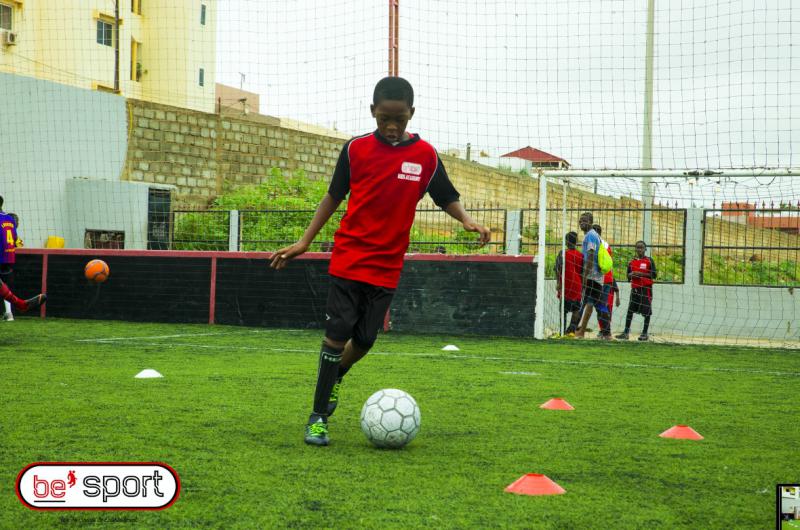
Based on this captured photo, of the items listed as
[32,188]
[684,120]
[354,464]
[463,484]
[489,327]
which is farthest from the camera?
[32,188]

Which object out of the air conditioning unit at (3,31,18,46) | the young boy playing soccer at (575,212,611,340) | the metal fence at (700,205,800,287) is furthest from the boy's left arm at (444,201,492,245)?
the air conditioning unit at (3,31,18,46)

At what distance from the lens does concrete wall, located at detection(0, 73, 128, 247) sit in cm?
1747

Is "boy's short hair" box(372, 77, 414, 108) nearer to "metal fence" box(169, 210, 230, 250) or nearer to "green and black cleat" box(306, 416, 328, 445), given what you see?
"green and black cleat" box(306, 416, 328, 445)

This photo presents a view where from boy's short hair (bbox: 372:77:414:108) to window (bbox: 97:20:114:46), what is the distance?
34.1 metres

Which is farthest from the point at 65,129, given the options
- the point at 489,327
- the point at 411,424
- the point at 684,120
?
the point at 411,424

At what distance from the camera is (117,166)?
64.6ft

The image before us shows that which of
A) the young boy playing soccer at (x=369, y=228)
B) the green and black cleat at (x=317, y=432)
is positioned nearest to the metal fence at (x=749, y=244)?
the young boy playing soccer at (x=369, y=228)

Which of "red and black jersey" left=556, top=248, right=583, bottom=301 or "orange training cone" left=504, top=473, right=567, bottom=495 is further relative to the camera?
"red and black jersey" left=556, top=248, right=583, bottom=301

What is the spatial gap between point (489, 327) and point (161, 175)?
10388mm

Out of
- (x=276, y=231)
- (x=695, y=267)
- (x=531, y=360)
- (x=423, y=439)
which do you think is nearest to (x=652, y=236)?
(x=695, y=267)

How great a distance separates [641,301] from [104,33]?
27.7 meters

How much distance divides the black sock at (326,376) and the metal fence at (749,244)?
1181 cm

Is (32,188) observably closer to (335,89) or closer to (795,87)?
(335,89)

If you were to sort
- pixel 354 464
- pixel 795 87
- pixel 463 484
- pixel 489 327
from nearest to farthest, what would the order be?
Result: pixel 463 484 → pixel 354 464 → pixel 795 87 → pixel 489 327
